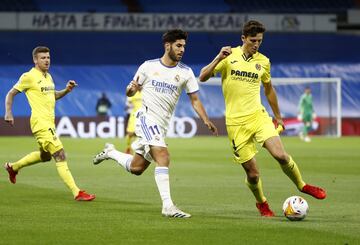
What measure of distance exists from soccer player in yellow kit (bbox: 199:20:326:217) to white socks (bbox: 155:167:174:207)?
97 cm

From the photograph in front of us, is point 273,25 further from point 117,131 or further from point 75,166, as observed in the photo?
point 75,166

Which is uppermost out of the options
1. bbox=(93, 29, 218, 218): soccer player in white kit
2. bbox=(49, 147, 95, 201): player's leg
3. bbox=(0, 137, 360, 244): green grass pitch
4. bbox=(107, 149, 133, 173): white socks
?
bbox=(93, 29, 218, 218): soccer player in white kit

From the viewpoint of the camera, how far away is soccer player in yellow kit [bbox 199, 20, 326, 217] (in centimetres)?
1116

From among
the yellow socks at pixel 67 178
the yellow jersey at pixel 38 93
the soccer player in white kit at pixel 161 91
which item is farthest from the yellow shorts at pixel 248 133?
the yellow jersey at pixel 38 93

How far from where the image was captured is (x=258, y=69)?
1149 centimetres

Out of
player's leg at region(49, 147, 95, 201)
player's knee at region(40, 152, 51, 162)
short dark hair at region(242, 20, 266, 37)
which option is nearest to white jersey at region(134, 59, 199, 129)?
short dark hair at region(242, 20, 266, 37)

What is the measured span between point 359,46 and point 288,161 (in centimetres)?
3569

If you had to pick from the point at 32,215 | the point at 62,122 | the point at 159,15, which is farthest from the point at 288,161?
the point at 159,15

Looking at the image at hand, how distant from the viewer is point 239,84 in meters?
11.4

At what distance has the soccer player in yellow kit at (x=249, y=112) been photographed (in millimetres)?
11156

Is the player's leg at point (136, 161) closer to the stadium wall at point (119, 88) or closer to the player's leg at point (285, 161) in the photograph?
the player's leg at point (285, 161)

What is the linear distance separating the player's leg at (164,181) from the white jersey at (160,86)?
376mm

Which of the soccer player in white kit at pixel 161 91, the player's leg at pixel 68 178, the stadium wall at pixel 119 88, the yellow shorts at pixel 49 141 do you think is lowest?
the player's leg at pixel 68 178

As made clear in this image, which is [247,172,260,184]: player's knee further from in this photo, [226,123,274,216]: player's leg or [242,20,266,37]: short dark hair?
[242,20,266,37]: short dark hair
